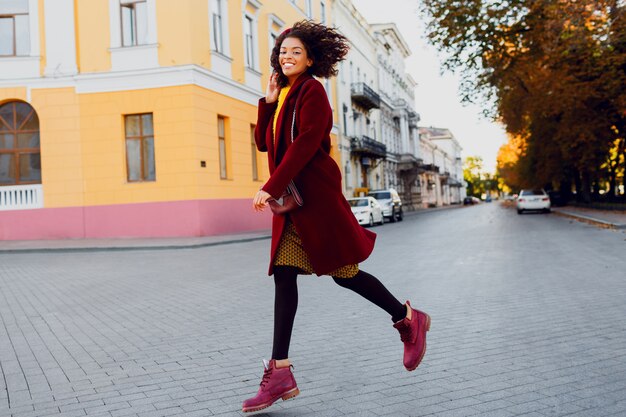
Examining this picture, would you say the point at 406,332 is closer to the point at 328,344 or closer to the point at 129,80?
the point at 328,344

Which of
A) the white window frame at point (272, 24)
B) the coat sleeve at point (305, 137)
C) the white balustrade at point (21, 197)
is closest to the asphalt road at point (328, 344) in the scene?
the coat sleeve at point (305, 137)

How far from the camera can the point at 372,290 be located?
3586 millimetres

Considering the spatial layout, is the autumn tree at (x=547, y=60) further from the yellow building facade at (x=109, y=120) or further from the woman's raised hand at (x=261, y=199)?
the woman's raised hand at (x=261, y=199)

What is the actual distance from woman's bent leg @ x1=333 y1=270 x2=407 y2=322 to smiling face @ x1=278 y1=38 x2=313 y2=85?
3.88 ft

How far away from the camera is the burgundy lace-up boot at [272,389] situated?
10.6 feet

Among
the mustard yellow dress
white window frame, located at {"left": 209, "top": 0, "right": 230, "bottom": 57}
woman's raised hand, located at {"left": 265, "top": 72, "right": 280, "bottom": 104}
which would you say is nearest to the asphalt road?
the mustard yellow dress

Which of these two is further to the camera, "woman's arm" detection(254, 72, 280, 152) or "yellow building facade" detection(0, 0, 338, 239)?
"yellow building facade" detection(0, 0, 338, 239)

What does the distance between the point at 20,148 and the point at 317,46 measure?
19.9 metres

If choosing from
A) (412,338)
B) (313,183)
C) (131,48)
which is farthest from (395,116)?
(313,183)

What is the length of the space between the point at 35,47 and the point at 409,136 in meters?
52.5

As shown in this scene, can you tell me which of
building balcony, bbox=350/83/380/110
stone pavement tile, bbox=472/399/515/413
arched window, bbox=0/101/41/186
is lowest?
stone pavement tile, bbox=472/399/515/413

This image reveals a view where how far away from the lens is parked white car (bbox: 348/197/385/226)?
27.3 m

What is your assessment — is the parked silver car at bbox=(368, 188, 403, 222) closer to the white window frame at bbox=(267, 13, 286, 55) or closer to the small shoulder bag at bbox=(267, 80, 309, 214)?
the white window frame at bbox=(267, 13, 286, 55)

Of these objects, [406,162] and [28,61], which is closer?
[28,61]
